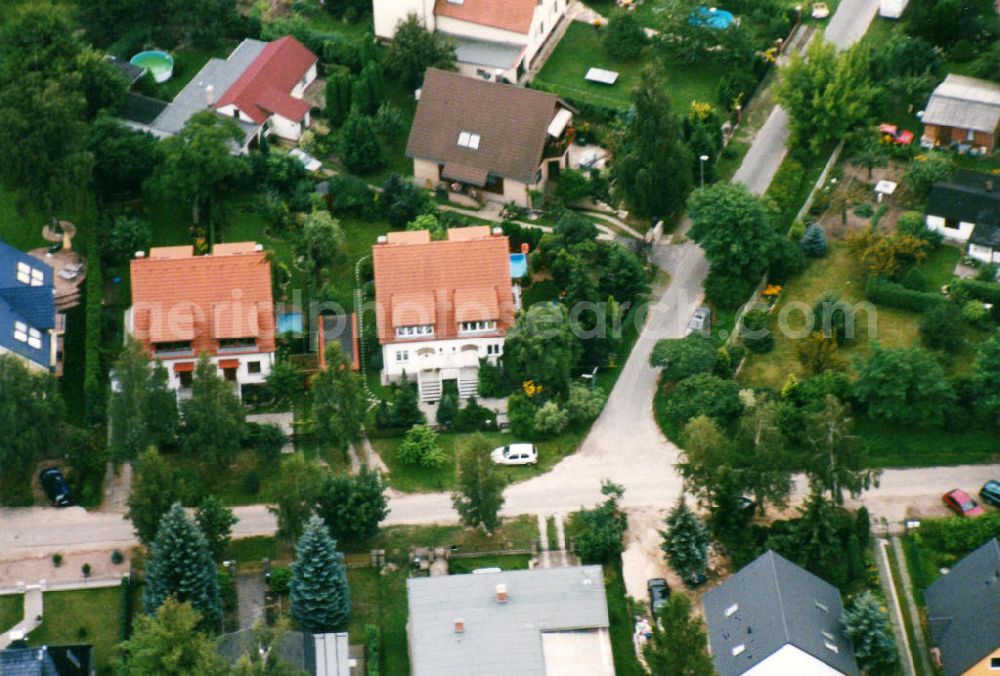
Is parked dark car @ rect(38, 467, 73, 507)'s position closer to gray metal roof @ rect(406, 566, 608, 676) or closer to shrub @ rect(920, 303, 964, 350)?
gray metal roof @ rect(406, 566, 608, 676)

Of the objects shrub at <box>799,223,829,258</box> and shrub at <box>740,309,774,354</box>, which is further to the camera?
shrub at <box>799,223,829,258</box>

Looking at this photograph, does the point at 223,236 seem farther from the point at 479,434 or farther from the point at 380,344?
the point at 479,434

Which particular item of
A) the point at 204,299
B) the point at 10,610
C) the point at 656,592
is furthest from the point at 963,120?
the point at 10,610

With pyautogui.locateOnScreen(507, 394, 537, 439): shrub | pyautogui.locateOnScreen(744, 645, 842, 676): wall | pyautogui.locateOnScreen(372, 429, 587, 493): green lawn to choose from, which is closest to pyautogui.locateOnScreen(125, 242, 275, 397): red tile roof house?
pyautogui.locateOnScreen(372, 429, 587, 493): green lawn

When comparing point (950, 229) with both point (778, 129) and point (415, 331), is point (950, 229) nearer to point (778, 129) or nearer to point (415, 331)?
point (778, 129)

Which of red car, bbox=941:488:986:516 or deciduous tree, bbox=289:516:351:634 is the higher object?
red car, bbox=941:488:986:516

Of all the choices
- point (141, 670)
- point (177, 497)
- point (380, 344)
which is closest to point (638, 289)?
point (380, 344)

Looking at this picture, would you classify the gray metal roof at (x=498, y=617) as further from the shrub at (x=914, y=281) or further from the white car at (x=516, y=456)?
the shrub at (x=914, y=281)
